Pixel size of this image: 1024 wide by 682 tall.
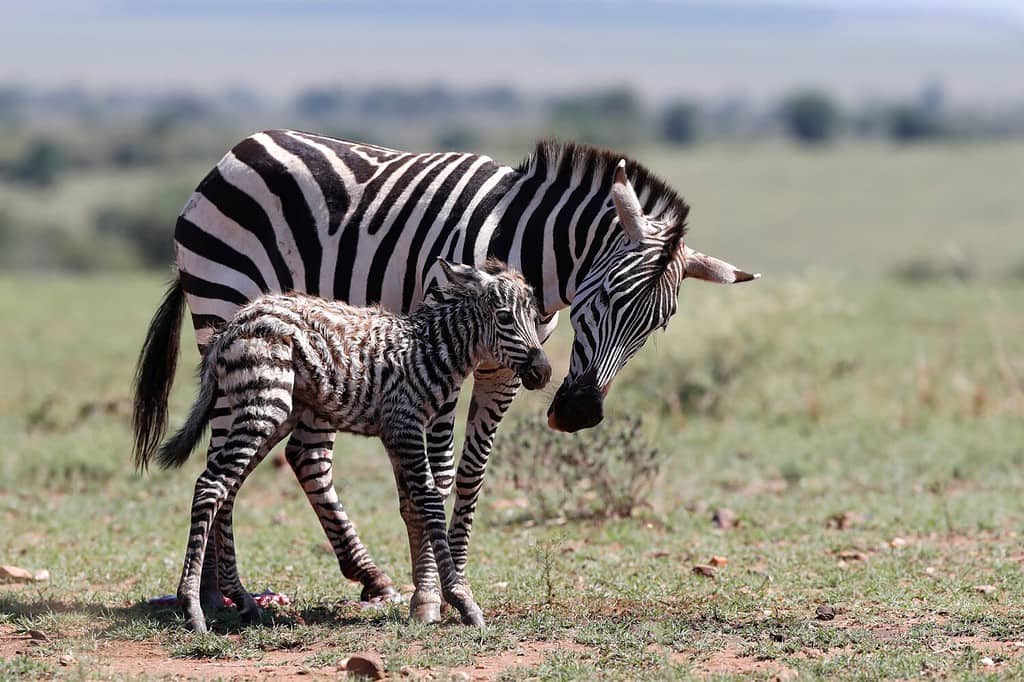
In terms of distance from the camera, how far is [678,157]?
58.1m

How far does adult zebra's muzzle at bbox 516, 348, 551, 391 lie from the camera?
6047mm

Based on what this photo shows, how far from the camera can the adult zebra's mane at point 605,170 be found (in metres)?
6.42

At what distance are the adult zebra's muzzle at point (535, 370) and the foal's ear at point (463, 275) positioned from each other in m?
0.40

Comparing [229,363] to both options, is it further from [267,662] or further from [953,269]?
[953,269]

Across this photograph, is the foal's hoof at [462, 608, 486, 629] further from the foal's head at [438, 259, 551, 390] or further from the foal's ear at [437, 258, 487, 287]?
the foal's ear at [437, 258, 487, 287]

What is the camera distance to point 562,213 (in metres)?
6.59

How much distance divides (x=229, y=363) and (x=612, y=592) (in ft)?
7.54

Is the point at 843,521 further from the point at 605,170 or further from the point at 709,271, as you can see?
the point at 605,170

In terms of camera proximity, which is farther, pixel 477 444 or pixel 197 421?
pixel 477 444

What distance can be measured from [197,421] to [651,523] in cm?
364

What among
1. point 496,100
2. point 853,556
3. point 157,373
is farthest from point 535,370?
point 496,100

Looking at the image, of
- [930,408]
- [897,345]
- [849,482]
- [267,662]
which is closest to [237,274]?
[267,662]

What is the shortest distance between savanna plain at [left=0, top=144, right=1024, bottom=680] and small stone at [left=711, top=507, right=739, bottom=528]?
0.16 feet

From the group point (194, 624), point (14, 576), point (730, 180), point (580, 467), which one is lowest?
point (14, 576)
